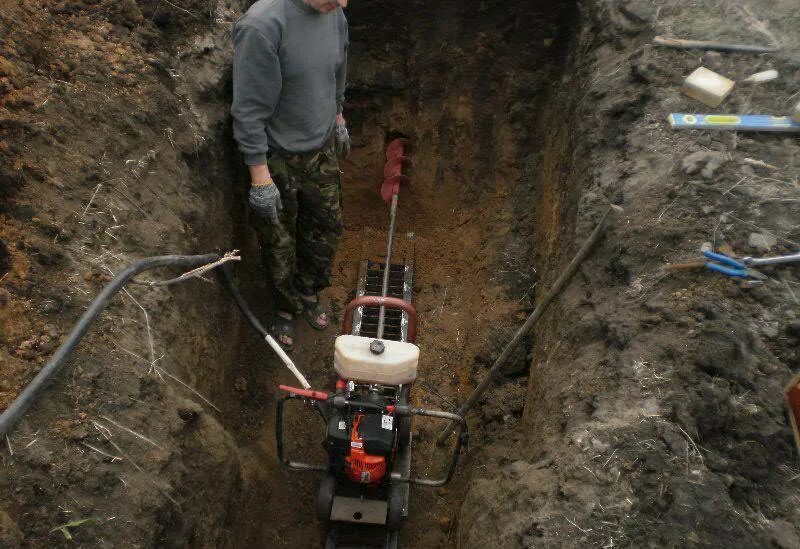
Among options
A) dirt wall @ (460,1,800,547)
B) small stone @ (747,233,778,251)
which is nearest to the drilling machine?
dirt wall @ (460,1,800,547)

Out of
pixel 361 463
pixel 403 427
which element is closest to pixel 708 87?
pixel 403 427

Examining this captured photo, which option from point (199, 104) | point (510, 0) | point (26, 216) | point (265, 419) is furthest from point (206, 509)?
point (510, 0)

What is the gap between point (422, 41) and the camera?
15.2 feet

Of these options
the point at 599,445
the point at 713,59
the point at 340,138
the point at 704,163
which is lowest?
the point at 599,445

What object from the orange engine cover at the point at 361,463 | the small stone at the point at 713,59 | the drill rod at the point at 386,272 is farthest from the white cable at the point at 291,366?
the small stone at the point at 713,59

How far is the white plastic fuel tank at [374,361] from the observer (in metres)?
2.50

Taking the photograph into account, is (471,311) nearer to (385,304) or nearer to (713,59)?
(385,304)

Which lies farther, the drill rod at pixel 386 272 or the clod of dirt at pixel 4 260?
the drill rod at pixel 386 272

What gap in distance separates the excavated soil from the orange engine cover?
1.65 feet

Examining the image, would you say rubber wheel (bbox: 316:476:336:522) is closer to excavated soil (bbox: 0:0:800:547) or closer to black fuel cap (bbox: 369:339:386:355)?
excavated soil (bbox: 0:0:800:547)

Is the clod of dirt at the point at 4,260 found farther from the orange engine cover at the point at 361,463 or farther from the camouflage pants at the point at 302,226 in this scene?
the orange engine cover at the point at 361,463

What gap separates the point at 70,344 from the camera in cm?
196

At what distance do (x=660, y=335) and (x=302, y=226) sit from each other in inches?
90.8

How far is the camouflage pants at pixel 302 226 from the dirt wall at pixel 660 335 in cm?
149
